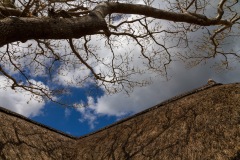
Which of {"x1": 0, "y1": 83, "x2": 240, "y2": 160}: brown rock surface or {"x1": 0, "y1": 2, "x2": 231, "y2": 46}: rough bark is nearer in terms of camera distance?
{"x1": 0, "y1": 2, "x2": 231, "y2": 46}: rough bark

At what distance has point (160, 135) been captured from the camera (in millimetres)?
6371

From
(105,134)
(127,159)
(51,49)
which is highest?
(51,49)

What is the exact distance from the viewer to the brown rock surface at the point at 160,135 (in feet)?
16.8

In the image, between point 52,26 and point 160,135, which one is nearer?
point 52,26

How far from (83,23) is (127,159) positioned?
3267 mm

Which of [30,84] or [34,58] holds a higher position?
[34,58]

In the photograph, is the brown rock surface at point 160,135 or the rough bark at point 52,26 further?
the brown rock surface at point 160,135

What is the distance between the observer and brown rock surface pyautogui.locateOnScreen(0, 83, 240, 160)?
5.13 meters

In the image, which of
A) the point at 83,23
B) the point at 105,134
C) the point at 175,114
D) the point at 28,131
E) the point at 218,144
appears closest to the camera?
the point at 83,23

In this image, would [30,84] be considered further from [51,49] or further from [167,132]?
[167,132]

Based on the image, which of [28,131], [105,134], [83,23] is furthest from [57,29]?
[105,134]

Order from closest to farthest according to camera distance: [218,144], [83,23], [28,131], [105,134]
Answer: [83,23]
[218,144]
[28,131]
[105,134]

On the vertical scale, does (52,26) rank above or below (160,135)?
above

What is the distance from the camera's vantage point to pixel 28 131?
25.4ft
